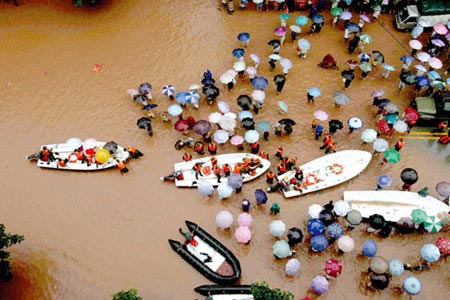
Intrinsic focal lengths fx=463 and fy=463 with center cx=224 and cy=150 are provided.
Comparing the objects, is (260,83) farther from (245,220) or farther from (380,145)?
(245,220)

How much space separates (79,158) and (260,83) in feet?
33.3

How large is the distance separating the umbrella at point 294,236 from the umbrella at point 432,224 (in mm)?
5440

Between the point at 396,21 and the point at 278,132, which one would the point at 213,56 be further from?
the point at 396,21

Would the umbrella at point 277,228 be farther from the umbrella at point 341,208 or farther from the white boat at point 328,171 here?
the umbrella at point 341,208

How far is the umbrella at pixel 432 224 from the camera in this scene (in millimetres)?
20000

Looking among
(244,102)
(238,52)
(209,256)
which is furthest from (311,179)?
(238,52)

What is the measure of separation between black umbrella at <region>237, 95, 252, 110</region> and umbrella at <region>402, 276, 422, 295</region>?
1125 centimetres

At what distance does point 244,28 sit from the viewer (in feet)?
96.8

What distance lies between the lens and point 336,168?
2269 cm

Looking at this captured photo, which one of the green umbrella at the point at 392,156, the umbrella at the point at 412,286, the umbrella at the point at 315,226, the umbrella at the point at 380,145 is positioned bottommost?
the umbrella at the point at 412,286

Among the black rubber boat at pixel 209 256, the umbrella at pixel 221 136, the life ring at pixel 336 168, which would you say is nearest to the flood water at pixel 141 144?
the black rubber boat at pixel 209 256

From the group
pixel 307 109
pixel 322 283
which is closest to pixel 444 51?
pixel 307 109

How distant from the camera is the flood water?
20406 mm

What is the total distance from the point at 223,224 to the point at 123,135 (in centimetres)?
792
